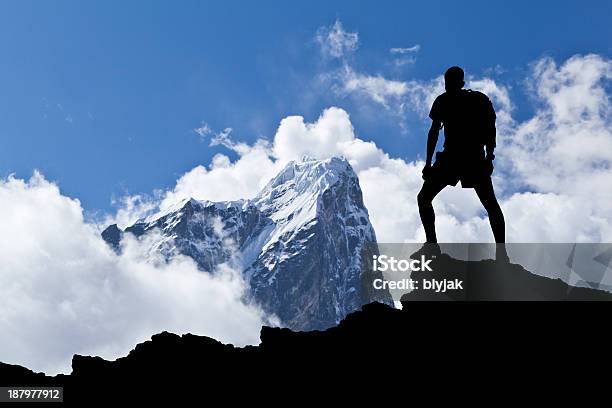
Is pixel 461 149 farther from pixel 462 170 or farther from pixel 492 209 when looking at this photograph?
pixel 492 209

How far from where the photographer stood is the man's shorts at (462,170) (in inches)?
461

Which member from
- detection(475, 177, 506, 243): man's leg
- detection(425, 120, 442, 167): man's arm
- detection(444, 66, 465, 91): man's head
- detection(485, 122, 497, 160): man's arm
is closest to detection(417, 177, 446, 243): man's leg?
detection(425, 120, 442, 167): man's arm

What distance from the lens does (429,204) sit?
12.1 m

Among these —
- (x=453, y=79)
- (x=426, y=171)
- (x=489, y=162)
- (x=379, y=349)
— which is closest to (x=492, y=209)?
(x=489, y=162)

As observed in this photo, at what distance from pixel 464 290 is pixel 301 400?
3408 millimetres

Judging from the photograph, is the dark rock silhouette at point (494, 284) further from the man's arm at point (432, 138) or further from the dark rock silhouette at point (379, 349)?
the man's arm at point (432, 138)

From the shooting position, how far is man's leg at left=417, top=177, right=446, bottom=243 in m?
12.0

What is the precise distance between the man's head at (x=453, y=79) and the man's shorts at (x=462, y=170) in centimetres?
118

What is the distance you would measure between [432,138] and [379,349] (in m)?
3.99

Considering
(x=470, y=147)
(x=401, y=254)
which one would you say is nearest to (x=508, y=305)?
(x=401, y=254)

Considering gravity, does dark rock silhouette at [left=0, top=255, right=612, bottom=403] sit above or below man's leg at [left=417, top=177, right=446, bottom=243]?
below

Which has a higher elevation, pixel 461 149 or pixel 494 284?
pixel 461 149

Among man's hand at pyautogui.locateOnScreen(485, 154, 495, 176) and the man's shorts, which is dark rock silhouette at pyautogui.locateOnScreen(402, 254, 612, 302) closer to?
the man's shorts

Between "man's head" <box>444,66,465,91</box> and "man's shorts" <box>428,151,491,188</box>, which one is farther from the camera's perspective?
"man's head" <box>444,66,465,91</box>
